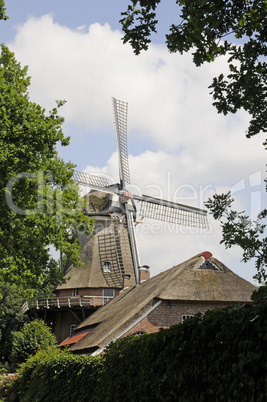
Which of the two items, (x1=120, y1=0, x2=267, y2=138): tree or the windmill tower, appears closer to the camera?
(x1=120, y1=0, x2=267, y2=138): tree

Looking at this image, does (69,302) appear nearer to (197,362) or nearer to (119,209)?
(119,209)

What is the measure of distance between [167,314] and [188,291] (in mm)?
1532

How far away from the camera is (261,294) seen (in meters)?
5.00

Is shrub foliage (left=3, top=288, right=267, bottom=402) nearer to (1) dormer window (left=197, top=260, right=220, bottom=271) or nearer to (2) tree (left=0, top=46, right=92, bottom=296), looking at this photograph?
(2) tree (left=0, top=46, right=92, bottom=296)

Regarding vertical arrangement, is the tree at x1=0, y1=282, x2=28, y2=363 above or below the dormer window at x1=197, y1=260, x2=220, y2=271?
below

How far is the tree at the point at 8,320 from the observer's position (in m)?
45.5

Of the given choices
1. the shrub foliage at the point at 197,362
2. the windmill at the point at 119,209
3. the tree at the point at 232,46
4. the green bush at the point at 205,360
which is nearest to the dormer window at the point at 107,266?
the windmill at the point at 119,209

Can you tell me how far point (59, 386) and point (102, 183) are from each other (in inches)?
1071

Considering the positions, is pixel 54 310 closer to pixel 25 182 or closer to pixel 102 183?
pixel 102 183

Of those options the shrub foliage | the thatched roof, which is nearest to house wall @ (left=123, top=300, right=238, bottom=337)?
the thatched roof

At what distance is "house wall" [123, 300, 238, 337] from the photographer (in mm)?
22094

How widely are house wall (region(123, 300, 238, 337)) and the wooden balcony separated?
57.3 feet

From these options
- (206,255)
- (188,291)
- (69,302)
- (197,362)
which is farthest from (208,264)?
(197,362)

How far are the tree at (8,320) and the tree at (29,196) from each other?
97.2ft
